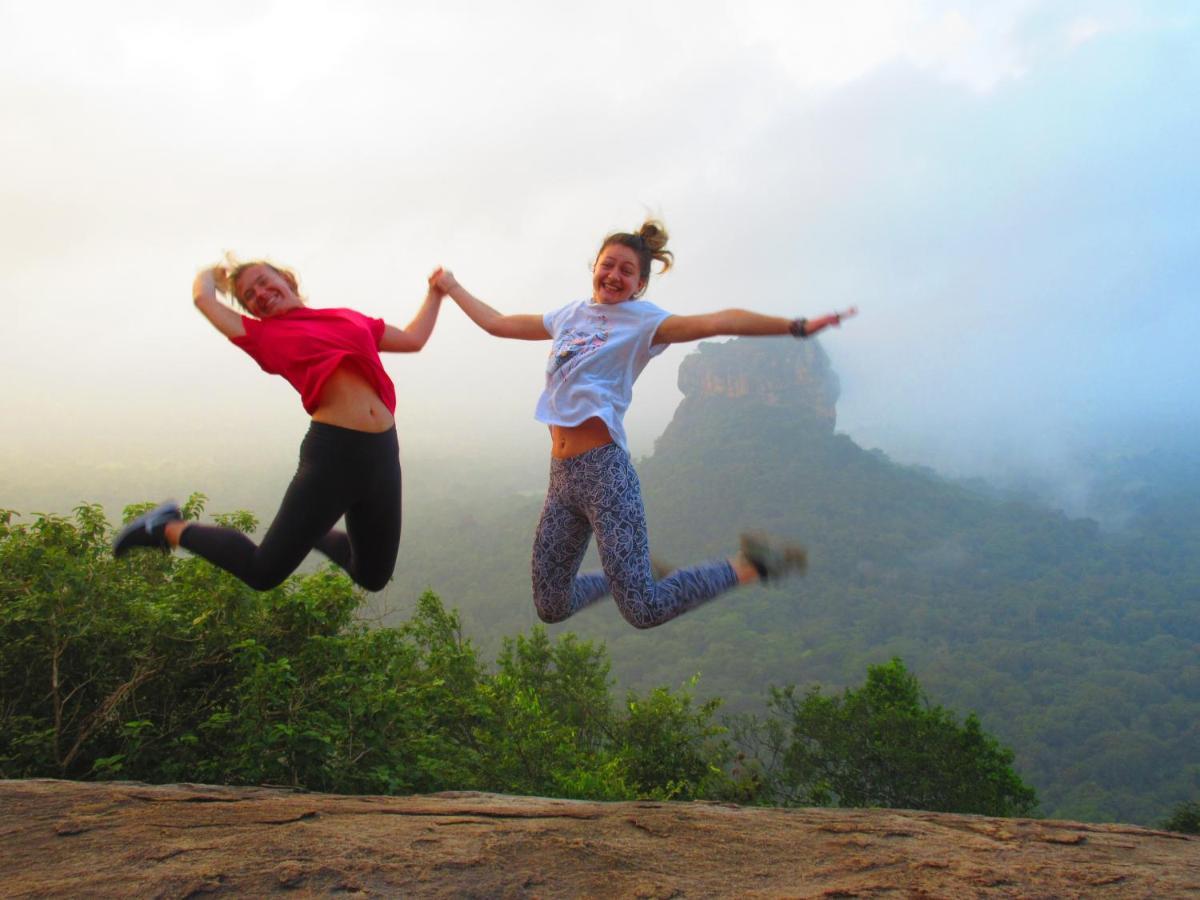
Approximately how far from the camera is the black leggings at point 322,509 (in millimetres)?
2969

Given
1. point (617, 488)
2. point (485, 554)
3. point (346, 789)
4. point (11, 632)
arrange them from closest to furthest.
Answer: point (617, 488)
point (11, 632)
point (346, 789)
point (485, 554)

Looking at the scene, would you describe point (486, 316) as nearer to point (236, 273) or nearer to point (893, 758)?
point (236, 273)

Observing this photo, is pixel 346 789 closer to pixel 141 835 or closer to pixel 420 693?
pixel 420 693

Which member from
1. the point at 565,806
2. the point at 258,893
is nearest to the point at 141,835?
the point at 258,893

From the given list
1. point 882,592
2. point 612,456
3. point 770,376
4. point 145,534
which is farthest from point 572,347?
point 770,376

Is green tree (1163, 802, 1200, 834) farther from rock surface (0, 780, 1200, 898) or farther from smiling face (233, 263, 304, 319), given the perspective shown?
smiling face (233, 263, 304, 319)

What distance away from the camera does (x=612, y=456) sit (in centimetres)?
332

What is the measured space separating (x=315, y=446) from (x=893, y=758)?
20.0 meters

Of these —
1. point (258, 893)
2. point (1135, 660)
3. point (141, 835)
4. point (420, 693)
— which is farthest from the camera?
point (1135, 660)

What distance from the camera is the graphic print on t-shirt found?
340 centimetres

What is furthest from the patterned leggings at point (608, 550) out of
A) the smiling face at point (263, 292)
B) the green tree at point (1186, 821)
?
the green tree at point (1186, 821)

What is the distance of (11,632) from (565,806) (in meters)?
5.48

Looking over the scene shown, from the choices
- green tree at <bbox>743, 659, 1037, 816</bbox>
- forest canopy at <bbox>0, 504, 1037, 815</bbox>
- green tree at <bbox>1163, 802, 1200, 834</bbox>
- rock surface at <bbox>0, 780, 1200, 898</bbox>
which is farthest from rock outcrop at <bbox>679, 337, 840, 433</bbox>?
rock surface at <bbox>0, 780, 1200, 898</bbox>

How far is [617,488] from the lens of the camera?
3.28 meters
